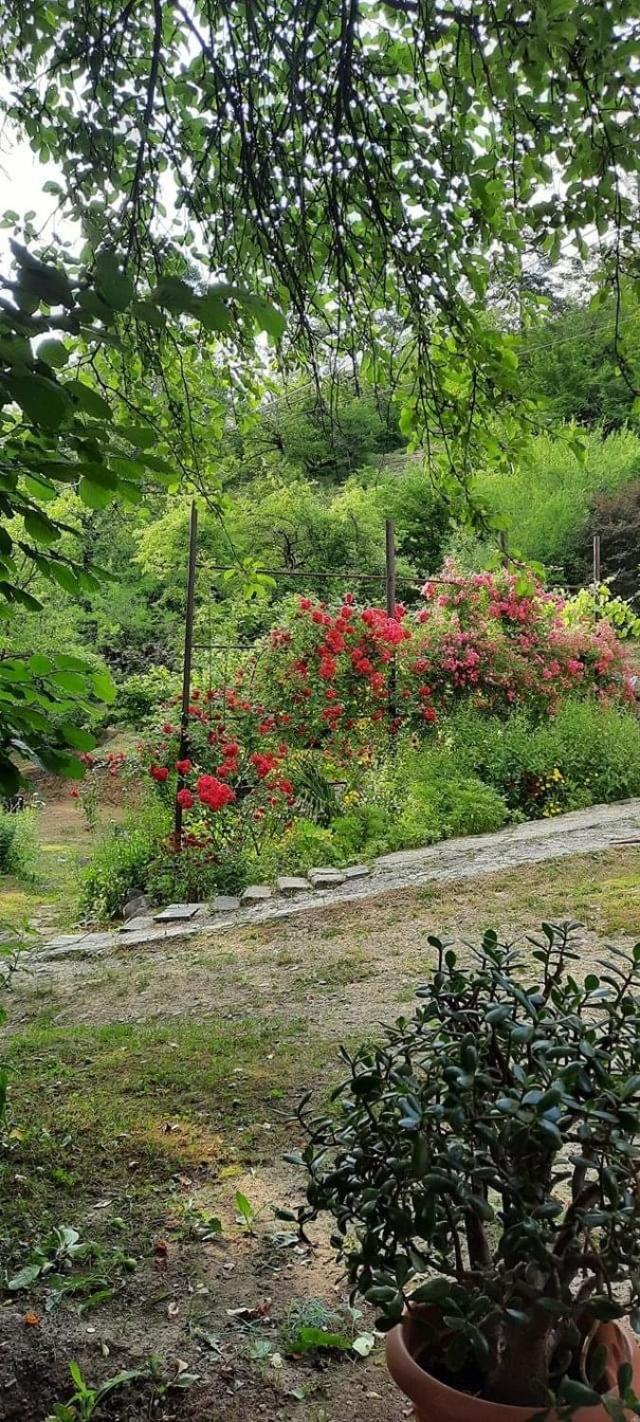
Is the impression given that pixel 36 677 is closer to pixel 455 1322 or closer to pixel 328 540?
pixel 455 1322

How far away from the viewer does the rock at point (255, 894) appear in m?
6.06

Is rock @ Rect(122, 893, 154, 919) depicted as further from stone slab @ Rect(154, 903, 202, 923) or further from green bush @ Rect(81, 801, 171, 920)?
stone slab @ Rect(154, 903, 202, 923)

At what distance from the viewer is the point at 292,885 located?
6.21 meters

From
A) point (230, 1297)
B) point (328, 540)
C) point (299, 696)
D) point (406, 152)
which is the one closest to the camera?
point (230, 1297)

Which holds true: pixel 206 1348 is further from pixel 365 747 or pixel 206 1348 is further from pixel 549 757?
pixel 549 757

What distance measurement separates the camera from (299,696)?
24.9ft

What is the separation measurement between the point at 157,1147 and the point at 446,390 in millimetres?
2377

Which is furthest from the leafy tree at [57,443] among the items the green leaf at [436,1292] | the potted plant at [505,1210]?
the green leaf at [436,1292]

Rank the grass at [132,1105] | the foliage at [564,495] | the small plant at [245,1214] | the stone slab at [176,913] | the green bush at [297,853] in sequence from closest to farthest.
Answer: the small plant at [245,1214], the grass at [132,1105], the stone slab at [176,913], the green bush at [297,853], the foliage at [564,495]

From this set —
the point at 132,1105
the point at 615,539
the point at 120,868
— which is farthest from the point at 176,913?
the point at 615,539

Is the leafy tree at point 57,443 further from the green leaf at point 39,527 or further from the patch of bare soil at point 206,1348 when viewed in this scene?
the patch of bare soil at point 206,1348

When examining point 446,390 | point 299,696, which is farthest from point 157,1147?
point 299,696

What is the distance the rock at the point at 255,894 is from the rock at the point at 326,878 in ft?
0.97

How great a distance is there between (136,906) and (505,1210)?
5.55 m
